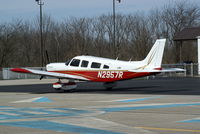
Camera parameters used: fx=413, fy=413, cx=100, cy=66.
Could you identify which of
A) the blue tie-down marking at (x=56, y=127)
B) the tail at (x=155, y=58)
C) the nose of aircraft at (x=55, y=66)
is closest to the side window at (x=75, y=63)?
the nose of aircraft at (x=55, y=66)

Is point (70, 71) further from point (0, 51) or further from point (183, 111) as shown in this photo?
point (0, 51)

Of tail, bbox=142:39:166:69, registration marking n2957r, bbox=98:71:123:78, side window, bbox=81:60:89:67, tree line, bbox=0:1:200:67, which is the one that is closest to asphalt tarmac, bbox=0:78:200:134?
tail, bbox=142:39:166:69

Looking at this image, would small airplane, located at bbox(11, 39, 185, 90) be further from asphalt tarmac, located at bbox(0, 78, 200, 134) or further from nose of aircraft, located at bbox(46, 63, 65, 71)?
asphalt tarmac, located at bbox(0, 78, 200, 134)

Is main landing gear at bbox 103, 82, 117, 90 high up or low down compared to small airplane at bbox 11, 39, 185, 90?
down

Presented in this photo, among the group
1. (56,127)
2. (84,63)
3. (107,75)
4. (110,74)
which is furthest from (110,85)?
(56,127)

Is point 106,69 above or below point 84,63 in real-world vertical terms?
below

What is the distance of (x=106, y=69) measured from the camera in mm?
23000

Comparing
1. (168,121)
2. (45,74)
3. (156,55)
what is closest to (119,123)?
(168,121)

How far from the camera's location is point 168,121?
36.6ft

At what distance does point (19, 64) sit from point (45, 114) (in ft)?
180

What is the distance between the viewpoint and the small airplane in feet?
72.3

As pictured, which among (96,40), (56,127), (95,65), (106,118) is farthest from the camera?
(96,40)

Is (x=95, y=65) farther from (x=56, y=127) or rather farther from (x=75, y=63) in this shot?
(x=56, y=127)

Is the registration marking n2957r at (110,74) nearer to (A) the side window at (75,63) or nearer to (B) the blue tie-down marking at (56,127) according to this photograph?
(A) the side window at (75,63)
